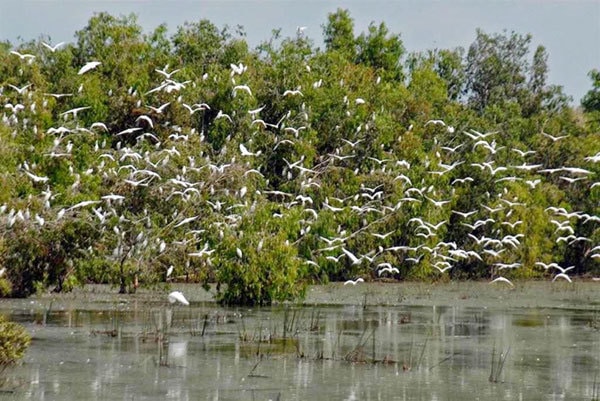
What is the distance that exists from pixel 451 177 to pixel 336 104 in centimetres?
524

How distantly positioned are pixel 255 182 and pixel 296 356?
15504mm

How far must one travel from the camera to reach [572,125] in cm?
4994

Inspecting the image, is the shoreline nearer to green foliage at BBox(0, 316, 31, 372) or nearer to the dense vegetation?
the dense vegetation

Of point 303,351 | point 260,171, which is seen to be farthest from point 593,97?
point 303,351

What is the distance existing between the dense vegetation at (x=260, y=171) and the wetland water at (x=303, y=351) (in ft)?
4.18

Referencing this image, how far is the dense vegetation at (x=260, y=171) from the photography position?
1032 inches

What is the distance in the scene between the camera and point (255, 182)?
32344 millimetres

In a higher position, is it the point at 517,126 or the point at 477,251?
the point at 517,126

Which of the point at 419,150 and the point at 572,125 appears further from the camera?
the point at 572,125

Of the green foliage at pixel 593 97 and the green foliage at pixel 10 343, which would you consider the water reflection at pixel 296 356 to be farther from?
the green foliage at pixel 593 97

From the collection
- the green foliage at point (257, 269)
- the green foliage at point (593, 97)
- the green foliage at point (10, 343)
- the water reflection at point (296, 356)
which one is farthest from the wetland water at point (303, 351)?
the green foliage at point (593, 97)

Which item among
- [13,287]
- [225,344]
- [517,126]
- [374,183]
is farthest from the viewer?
[517,126]

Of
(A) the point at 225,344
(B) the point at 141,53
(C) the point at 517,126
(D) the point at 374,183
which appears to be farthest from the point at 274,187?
(A) the point at 225,344

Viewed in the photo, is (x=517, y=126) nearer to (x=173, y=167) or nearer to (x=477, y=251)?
(x=477, y=251)
